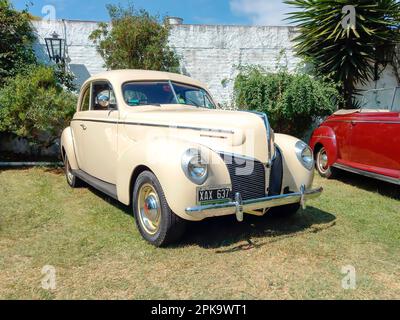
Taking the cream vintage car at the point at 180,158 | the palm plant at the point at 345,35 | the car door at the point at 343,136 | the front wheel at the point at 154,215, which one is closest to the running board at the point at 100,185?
the cream vintage car at the point at 180,158

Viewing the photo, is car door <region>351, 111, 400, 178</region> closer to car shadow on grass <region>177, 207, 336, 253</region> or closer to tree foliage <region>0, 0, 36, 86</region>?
car shadow on grass <region>177, 207, 336, 253</region>

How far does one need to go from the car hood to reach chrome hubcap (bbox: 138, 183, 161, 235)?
1.99 ft

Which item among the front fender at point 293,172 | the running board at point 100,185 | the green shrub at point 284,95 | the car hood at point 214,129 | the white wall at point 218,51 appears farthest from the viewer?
the white wall at point 218,51

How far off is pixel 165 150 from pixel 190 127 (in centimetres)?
53

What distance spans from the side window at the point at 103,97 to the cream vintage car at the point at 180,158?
0.02 meters

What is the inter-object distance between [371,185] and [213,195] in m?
4.29

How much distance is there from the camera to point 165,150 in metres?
3.47

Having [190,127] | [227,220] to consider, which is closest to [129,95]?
[190,127]

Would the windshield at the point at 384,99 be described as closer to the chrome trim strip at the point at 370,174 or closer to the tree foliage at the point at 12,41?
the chrome trim strip at the point at 370,174

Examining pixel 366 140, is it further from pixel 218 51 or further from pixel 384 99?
pixel 218 51

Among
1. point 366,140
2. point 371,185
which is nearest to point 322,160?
point 371,185

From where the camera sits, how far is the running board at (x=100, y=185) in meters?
4.37

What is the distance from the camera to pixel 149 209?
3693mm
